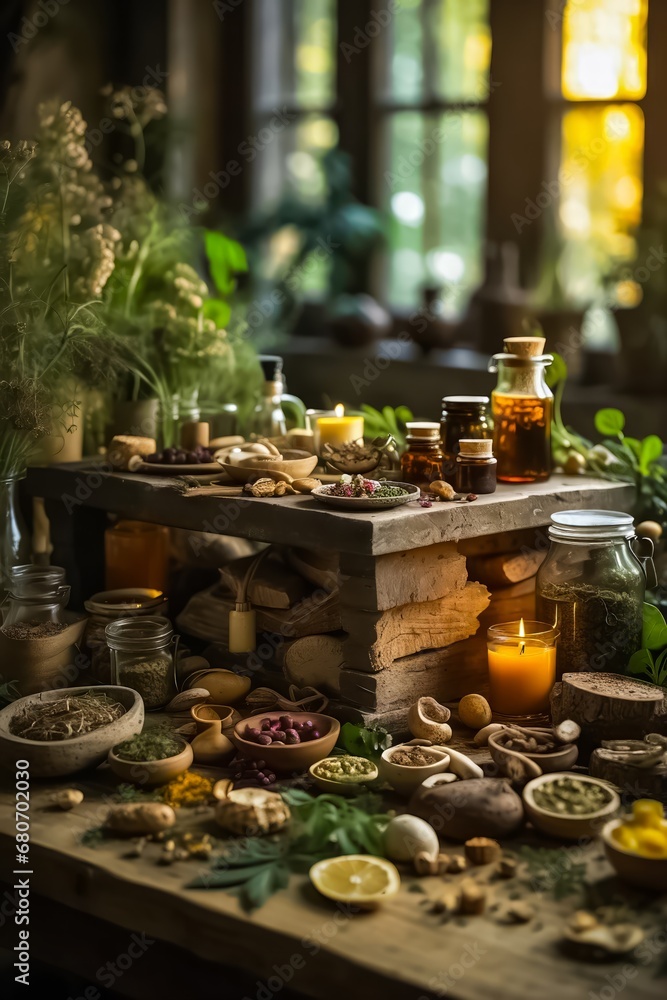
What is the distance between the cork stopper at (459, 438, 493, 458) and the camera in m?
2.50

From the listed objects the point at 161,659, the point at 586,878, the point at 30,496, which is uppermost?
the point at 30,496

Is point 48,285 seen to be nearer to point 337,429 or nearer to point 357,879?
Answer: point 337,429

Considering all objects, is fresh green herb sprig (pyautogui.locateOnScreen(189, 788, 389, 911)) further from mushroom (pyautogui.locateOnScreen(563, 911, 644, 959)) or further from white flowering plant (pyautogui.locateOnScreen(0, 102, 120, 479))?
white flowering plant (pyautogui.locateOnScreen(0, 102, 120, 479))

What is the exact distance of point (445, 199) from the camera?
5.01 m

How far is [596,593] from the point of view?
7.64 ft

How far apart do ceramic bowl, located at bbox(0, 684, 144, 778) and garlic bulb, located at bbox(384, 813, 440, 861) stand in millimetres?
575

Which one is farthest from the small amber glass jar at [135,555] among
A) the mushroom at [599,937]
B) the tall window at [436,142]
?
the tall window at [436,142]

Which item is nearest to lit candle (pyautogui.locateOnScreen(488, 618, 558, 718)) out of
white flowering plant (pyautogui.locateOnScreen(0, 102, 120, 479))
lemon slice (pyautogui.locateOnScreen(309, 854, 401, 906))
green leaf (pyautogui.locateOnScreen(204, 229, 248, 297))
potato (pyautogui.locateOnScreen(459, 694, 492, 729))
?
potato (pyautogui.locateOnScreen(459, 694, 492, 729))

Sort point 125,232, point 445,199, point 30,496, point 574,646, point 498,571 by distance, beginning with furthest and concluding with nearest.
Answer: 1. point 445,199
2. point 125,232
3. point 30,496
4. point 498,571
5. point 574,646

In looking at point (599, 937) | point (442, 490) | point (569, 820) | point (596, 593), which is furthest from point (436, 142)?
point (599, 937)

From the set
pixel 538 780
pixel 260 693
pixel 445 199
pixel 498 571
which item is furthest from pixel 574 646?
pixel 445 199

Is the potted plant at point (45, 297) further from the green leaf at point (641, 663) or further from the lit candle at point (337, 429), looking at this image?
the green leaf at point (641, 663)

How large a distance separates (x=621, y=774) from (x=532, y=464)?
0.89m

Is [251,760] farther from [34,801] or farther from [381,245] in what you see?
[381,245]
